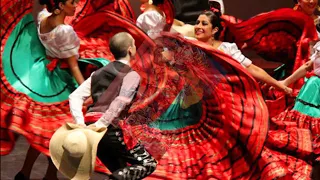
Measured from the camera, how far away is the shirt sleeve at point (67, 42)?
347cm

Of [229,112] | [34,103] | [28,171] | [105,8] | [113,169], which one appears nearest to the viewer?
[113,169]

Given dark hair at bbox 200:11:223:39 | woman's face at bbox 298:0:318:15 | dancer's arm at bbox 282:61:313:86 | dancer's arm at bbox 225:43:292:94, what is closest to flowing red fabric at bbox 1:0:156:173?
dark hair at bbox 200:11:223:39

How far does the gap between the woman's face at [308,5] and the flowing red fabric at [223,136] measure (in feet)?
2.66

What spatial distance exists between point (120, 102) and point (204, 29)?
1.00 meters

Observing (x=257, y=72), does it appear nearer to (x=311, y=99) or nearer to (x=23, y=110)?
(x=311, y=99)

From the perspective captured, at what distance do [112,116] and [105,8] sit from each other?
4.22ft

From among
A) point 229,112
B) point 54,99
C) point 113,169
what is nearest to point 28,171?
point 54,99

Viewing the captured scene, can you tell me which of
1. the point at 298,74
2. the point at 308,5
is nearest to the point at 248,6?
the point at 308,5

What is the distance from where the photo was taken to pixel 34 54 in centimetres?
350

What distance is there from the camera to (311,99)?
3.53 metres

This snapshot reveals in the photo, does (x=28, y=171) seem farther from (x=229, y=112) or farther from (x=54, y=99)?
(x=229, y=112)

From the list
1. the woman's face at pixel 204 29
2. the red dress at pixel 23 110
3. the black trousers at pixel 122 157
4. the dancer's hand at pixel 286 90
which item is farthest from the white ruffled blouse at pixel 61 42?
the dancer's hand at pixel 286 90

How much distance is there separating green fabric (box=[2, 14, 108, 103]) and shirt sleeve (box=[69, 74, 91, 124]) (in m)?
0.63

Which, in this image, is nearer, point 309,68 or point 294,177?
point 294,177
